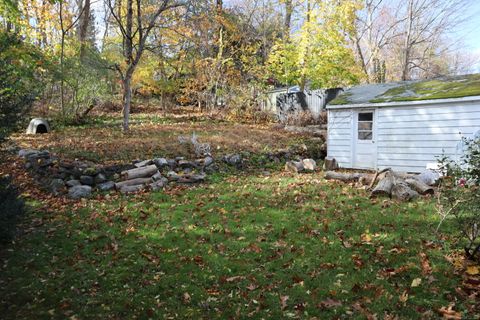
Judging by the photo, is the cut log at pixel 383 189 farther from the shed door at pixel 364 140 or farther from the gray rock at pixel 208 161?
the gray rock at pixel 208 161

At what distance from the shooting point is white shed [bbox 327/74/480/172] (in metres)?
9.74

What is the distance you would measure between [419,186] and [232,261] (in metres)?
5.21

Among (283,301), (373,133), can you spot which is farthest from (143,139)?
(283,301)

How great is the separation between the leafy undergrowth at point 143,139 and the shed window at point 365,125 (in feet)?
9.70

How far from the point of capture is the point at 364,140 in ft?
38.8

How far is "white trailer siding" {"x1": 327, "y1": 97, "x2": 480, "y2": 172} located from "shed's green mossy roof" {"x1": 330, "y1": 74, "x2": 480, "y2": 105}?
6.7 inches

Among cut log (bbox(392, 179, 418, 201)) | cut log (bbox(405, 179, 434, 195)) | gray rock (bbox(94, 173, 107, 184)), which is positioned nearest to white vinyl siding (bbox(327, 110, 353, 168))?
cut log (bbox(405, 179, 434, 195))

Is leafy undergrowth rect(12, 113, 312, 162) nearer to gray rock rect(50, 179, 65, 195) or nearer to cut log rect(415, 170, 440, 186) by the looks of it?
gray rock rect(50, 179, 65, 195)

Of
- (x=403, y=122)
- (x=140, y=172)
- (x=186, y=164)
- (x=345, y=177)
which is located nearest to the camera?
(x=140, y=172)

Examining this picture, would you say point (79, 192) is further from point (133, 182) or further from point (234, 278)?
point (234, 278)

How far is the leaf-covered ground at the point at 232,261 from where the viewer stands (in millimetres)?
3838

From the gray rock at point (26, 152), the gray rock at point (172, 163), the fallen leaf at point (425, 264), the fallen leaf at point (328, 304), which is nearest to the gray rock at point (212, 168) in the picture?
the gray rock at point (172, 163)

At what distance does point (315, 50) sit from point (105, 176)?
565 inches

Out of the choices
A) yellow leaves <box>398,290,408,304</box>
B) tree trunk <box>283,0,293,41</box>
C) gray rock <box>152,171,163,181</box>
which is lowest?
yellow leaves <box>398,290,408,304</box>
